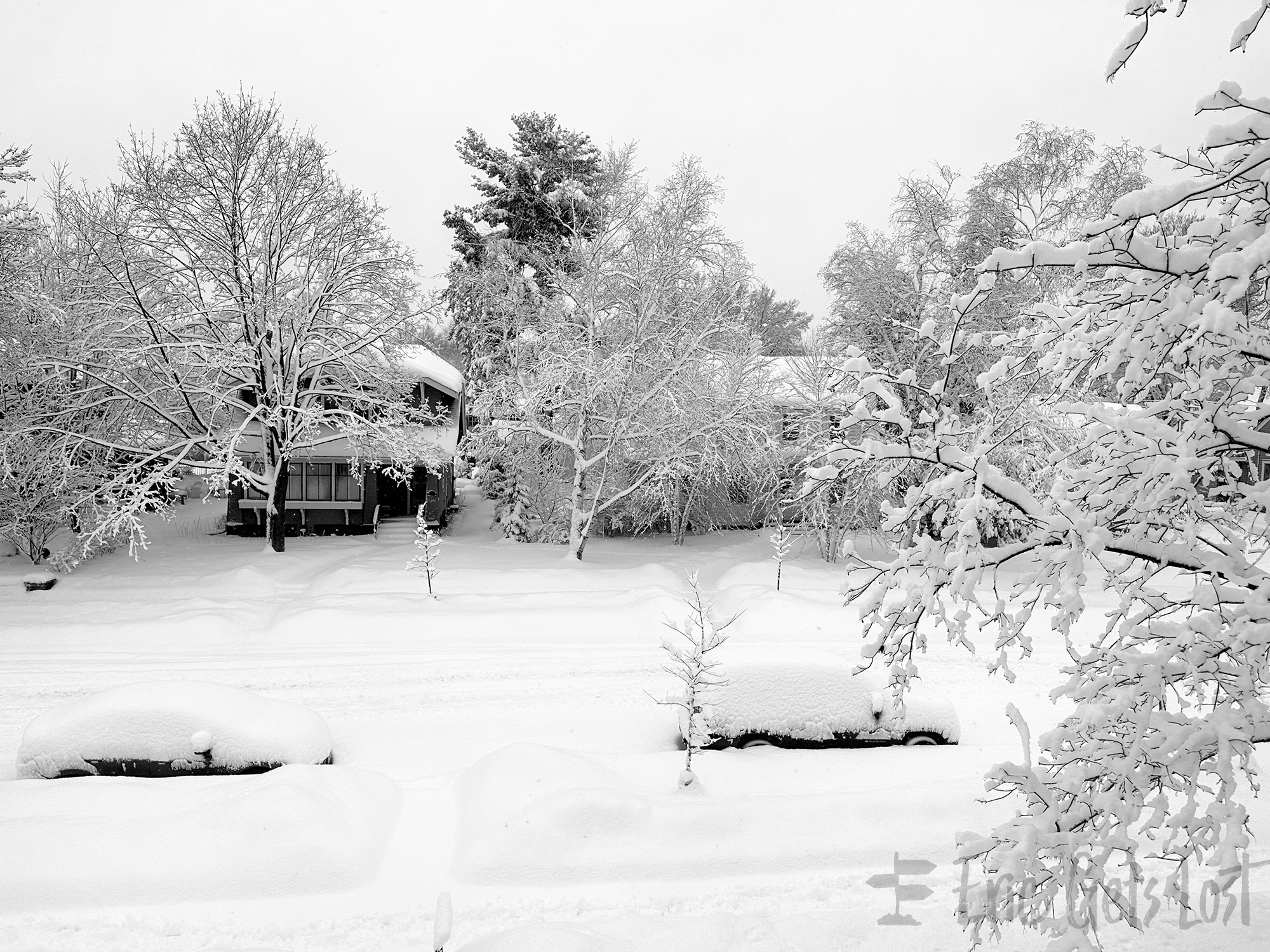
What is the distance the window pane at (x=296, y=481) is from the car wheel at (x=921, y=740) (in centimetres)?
2349

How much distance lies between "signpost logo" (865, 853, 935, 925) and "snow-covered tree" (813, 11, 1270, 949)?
9.83 ft

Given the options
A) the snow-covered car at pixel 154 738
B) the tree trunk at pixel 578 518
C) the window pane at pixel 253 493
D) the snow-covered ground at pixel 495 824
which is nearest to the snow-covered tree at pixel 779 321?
the tree trunk at pixel 578 518

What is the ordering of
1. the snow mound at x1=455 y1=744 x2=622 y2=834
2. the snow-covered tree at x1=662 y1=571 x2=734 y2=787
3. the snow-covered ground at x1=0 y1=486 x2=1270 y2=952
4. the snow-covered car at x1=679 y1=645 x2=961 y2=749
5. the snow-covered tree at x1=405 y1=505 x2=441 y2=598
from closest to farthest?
the snow-covered ground at x1=0 y1=486 x2=1270 y2=952 → the snow mound at x1=455 y1=744 x2=622 y2=834 → the snow-covered tree at x1=662 y1=571 x2=734 y2=787 → the snow-covered car at x1=679 y1=645 x2=961 y2=749 → the snow-covered tree at x1=405 y1=505 x2=441 y2=598

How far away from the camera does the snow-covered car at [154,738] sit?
30.6 ft

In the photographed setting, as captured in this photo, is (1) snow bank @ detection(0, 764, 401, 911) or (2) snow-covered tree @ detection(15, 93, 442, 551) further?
(2) snow-covered tree @ detection(15, 93, 442, 551)

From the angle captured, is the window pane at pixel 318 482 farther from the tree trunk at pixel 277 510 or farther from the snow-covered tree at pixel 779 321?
the snow-covered tree at pixel 779 321

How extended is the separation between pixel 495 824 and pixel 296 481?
75.0 ft

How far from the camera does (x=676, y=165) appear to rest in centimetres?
2234

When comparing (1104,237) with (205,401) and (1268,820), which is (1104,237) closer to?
(1268,820)

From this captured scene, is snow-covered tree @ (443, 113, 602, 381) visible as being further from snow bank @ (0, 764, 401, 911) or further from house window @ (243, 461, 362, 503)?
snow bank @ (0, 764, 401, 911)

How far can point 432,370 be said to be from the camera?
97.0 feet

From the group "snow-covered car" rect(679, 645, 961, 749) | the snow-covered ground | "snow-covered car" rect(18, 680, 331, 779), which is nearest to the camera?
the snow-covered ground

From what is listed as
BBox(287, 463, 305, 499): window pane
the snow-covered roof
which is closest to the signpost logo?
the snow-covered roof

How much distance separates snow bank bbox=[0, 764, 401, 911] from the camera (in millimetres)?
7254
